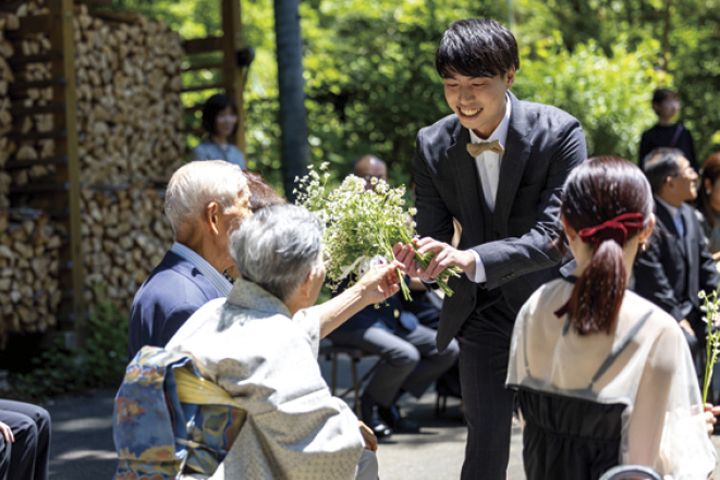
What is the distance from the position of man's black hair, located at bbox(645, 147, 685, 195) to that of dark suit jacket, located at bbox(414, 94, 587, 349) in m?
2.73

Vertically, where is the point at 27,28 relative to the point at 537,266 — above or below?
above

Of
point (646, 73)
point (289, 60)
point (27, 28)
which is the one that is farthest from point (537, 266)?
point (646, 73)

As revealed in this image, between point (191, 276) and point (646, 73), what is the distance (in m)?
12.3

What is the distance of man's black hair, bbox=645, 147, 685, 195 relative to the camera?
550 cm

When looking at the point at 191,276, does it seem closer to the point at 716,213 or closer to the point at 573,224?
the point at 573,224

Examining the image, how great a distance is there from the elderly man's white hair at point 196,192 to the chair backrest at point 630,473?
160 centimetres

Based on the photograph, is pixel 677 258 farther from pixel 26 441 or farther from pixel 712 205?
pixel 26 441

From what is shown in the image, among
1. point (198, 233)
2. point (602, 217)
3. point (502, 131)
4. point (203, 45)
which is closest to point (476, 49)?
point (502, 131)

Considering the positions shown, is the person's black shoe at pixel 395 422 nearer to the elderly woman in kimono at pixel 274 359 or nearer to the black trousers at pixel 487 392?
the black trousers at pixel 487 392

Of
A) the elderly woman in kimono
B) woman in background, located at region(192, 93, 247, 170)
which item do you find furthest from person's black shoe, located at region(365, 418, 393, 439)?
the elderly woman in kimono

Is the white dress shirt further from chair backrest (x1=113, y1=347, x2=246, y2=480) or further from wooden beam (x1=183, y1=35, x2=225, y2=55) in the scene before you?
wooden beam (x1=183, y1=35, x2=225, y2=55)

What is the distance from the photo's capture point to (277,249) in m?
2.26

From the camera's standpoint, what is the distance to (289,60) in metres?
7.43

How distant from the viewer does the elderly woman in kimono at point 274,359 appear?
2109 mm
